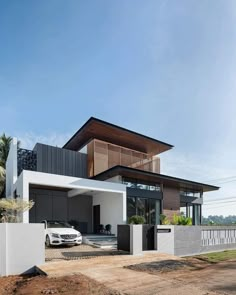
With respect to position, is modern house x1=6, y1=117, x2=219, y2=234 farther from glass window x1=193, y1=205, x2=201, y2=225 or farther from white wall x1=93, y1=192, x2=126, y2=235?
glass window x1=193, y1=205, x2=201, y2=225

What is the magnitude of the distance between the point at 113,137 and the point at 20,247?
15.5 metres

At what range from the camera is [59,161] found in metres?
22.6

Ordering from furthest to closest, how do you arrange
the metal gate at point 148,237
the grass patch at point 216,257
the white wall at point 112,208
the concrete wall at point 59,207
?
1. the concrete wall at point 59,207
2. the white wall at point 112,208
3. the metal gate at point 148,237
4. the grass patch at point 216,257

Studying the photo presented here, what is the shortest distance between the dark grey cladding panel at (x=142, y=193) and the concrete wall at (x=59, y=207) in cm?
475

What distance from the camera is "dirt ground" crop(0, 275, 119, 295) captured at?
705 centimetres

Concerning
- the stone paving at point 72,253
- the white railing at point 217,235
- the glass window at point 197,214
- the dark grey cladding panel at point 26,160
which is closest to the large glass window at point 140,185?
the white railing at point 217,235

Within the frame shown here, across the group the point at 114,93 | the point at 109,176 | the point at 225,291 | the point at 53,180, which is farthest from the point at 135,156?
the point at 225,291

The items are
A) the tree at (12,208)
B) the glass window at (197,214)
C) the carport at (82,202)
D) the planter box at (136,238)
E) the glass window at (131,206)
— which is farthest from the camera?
the glass window at (197,214)

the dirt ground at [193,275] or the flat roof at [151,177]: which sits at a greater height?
the flat roof at [151,177]

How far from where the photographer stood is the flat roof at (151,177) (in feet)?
67.5

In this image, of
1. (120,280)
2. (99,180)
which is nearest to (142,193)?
(99,180)

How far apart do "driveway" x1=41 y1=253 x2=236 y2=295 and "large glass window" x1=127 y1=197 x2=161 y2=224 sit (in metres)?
9.55

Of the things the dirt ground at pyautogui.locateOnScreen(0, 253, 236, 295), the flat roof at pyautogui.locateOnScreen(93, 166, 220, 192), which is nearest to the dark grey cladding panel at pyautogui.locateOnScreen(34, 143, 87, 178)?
the flat roof at pyautogui.locateOnScreen(93, 166, 220, 192)

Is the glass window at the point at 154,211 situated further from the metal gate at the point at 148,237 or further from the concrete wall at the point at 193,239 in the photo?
the metal gate at the point at 148,237
